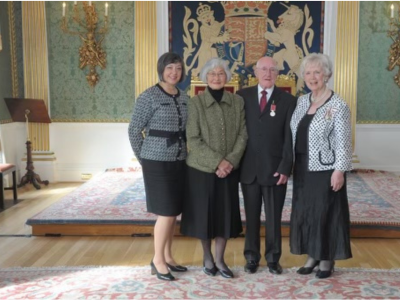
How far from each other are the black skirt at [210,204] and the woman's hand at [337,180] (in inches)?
24.5

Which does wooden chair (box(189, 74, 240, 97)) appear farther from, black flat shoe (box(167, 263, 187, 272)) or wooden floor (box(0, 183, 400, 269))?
black flat shoe (box(167, 263, 187, 272))

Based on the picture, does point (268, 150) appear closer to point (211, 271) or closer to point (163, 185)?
point (163, 185)

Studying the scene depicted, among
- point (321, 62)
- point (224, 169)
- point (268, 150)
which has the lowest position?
point (224, 169)

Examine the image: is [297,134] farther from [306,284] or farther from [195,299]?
[195,299]

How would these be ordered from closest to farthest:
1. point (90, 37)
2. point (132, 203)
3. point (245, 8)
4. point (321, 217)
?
point (321, 217) < point (132, 203) < point (90, 37) < point (245, 8)

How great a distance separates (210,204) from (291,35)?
4.61 m

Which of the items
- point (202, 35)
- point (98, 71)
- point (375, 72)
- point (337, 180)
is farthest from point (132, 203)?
point (375, 72)

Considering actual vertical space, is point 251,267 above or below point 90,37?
below

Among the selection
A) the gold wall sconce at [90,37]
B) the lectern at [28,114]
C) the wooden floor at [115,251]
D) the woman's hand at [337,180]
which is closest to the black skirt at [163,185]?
the wooden floor at [115,251]

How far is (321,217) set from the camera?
10.8 ft

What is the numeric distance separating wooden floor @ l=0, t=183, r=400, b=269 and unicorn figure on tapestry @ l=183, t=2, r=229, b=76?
144 inches

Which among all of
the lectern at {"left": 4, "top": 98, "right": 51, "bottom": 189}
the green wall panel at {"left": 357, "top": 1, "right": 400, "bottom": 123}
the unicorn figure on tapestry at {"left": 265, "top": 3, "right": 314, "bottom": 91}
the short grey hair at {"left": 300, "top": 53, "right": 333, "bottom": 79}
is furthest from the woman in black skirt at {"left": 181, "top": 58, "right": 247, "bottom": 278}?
the green wall panel at {"left": 357, "top": 1, "right": 400, "bottom": 123}

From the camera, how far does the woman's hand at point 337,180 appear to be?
10.4ft

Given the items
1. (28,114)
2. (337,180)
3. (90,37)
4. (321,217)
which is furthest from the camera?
(90,37)
